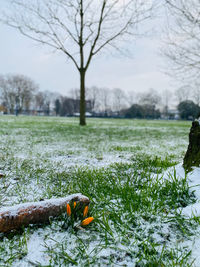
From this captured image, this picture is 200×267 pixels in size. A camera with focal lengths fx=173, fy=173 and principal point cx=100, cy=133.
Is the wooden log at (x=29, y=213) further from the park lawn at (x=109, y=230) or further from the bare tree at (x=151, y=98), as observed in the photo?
the bare tree at (x=151, y=98)

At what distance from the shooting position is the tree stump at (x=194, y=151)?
2387 millimetres

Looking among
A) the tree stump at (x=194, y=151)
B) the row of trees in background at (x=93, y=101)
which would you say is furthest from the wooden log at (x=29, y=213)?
the row of trees in background at (x=93, y=101)

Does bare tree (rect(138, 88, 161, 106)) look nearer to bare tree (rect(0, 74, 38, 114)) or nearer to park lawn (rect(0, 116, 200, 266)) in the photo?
bare tree (rect(0, 74, 38, 114))

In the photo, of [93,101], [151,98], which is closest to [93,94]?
[93,101]

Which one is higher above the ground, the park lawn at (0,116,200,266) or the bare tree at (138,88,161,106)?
the bare tree at (138,88,161,106)

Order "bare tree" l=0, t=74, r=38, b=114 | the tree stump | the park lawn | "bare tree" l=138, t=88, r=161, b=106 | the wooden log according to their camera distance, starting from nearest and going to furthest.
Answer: the park lawn, the wooden log, the tree stump, "bare tree" l=0, t=74, r=38, b=114, "bare tree" l=138, t=88, r=161, b=106

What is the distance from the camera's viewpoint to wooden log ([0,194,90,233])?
1.41m

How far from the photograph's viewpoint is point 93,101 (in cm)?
10206

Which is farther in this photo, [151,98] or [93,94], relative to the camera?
[93,94]

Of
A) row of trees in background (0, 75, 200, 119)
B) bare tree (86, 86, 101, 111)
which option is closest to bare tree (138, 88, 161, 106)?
row of trees in background (0, 75, 200, 119)

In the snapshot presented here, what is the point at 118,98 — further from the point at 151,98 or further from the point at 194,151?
the point at 194,151

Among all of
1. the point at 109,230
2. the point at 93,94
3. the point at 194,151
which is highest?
the point at 93,94

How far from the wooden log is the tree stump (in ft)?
5.28

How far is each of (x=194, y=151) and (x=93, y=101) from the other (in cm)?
10158
